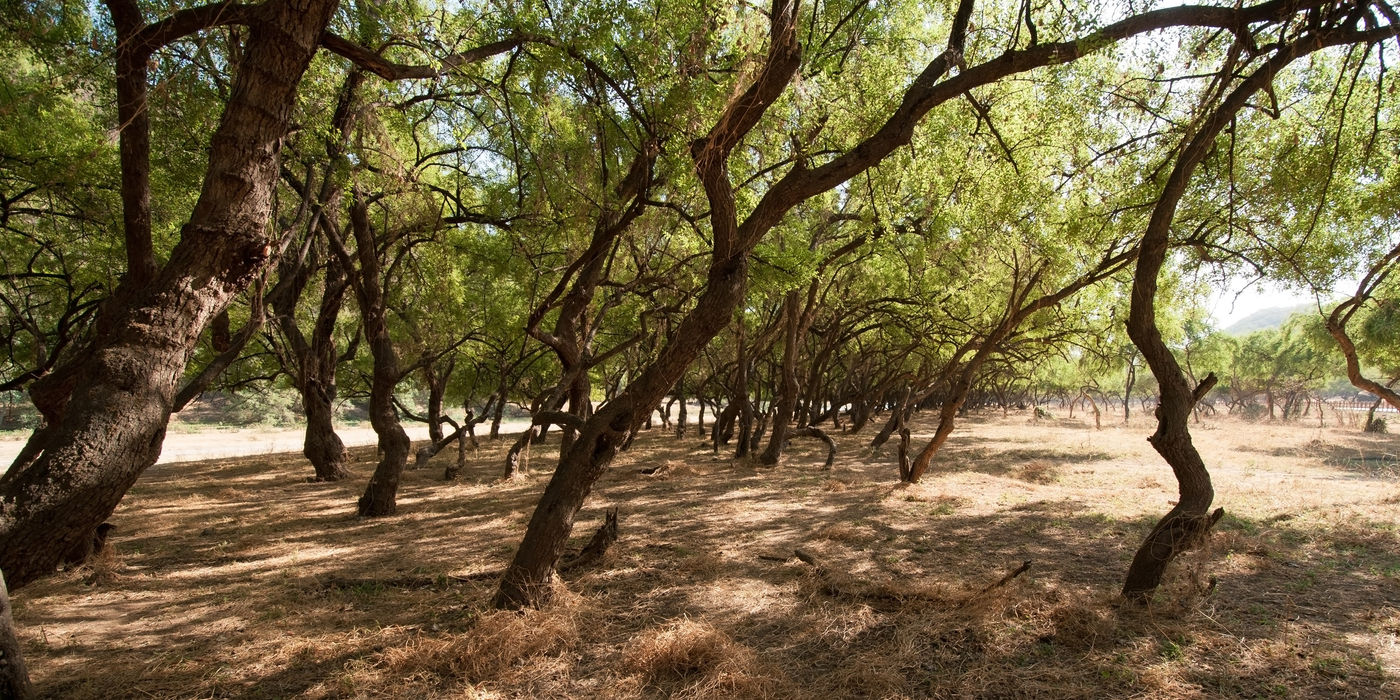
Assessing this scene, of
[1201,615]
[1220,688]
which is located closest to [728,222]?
[1220,688]

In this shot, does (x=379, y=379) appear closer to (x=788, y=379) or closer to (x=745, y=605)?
(x=745, y=605)

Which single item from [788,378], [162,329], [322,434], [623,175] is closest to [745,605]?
[162,329]

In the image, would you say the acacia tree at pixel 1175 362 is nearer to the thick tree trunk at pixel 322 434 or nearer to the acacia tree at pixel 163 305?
the acacia tree at pixel 163 305

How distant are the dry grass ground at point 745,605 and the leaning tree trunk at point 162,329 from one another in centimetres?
139

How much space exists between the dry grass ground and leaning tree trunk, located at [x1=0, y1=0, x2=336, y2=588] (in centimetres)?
139

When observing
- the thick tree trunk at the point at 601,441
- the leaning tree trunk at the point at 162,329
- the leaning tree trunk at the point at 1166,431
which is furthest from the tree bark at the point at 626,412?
the leaning tree trunk at the point at 1166,431

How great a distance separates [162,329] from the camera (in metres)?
2.60

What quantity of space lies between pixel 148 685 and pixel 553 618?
203cm

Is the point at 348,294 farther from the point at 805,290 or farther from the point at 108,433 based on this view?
the point at 108,433

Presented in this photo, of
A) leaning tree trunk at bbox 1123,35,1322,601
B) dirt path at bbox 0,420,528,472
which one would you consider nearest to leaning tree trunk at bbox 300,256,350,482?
leaning tree trunk at bbox 1123,35,1322,601

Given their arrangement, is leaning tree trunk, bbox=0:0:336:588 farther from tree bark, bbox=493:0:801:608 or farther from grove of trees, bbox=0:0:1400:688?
tree bark, bbox=493:0:801:608

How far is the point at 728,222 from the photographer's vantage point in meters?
4.11

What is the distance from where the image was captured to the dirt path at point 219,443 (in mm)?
20266

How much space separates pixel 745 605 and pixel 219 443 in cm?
2988
